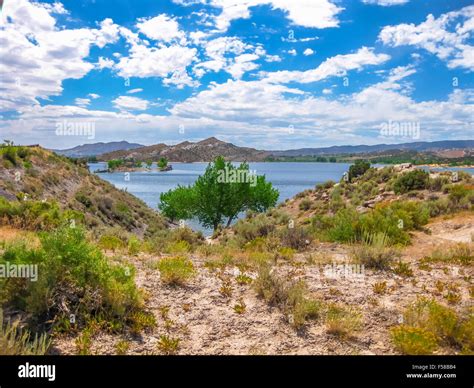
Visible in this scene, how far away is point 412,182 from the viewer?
31.4 m

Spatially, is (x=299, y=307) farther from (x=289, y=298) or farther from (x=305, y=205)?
(x=305, y=205)

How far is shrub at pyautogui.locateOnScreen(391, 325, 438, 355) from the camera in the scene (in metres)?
4.93

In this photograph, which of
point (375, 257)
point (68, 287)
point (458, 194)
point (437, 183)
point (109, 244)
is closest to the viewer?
point (68, 287)

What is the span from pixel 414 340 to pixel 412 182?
29.0 m

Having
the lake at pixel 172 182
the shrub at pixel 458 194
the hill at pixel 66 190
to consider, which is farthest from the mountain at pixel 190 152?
the shrub at pixel 458 194

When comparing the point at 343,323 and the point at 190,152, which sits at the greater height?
the point at 190,152

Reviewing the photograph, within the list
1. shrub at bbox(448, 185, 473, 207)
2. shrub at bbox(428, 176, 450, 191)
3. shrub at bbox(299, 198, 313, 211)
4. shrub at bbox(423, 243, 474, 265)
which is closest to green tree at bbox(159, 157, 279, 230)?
shrub at bbox(299, 198, 313, 211)

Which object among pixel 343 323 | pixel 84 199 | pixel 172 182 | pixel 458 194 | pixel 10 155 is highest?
pixel 10 155

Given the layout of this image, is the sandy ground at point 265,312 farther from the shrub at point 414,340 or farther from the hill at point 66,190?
the hill at point 66,190

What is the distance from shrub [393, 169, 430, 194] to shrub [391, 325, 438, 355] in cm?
2786

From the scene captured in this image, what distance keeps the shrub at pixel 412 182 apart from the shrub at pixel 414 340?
27.9 meters

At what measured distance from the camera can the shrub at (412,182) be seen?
30703 millimetres

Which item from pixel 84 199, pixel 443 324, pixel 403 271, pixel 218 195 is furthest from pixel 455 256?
pixel 84 199
